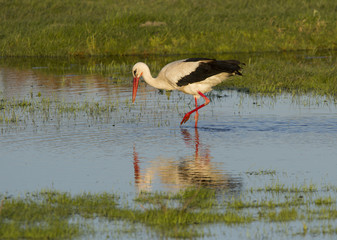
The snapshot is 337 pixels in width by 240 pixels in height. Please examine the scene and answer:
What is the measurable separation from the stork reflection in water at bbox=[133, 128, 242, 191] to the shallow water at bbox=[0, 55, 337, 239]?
14 millimetres

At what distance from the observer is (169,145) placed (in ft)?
40.8

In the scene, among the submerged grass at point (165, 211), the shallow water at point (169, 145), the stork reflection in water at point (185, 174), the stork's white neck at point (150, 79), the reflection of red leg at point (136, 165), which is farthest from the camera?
the stork's white neck at point (150, 79)

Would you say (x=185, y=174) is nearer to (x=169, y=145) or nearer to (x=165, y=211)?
(x=169, y=145)

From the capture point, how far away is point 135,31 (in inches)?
1249

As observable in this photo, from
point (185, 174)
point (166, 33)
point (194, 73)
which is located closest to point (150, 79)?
point (194, 73)

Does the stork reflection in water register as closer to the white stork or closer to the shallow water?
the shallow water

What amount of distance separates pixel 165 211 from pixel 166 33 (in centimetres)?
2429

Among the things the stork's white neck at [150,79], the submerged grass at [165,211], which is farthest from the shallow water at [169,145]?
the stork's white neck at [150,79]

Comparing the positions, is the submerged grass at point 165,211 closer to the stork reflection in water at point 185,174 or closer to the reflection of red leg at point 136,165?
the stork reflection in water at point 185,174

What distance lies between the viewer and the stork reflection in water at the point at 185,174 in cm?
939

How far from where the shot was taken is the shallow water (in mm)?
9750

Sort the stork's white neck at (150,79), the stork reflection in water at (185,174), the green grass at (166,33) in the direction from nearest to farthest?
the stork reflection in water at (185,174)
the stork's white neck at (150,79)
the green grass at (166,33)

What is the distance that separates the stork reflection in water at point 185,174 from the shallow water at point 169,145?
0.01 metres

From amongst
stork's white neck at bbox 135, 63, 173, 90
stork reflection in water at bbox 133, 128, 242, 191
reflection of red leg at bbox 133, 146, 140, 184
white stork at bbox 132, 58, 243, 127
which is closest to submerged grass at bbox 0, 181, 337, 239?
stork reflection in water at bbox 133, 128, 242, 191
